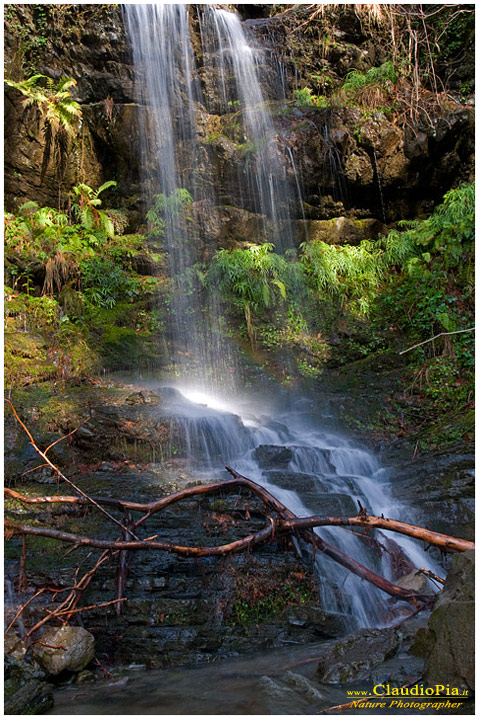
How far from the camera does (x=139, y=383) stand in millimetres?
9172

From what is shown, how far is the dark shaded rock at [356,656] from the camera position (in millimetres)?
2984

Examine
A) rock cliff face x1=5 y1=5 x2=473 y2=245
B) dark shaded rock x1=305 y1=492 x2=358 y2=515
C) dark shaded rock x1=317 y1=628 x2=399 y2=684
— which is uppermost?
rock cliff face x1=5 y1=5 x2=473 y2=245

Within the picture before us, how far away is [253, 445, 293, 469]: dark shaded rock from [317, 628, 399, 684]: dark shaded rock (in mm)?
3221

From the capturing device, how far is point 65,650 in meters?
3.16

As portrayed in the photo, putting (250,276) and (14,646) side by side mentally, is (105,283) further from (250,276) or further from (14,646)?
(14,646)

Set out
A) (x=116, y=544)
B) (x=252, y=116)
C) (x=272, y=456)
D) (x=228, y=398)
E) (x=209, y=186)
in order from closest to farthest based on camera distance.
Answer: (x=116, y=544)
(x=272, y=456)
(x=228, y=398)
(x=209, y=186)
(x=252, y=116)

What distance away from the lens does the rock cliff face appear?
12.0 metres

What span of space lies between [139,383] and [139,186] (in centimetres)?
641

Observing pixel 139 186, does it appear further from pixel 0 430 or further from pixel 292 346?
pixel 0 430

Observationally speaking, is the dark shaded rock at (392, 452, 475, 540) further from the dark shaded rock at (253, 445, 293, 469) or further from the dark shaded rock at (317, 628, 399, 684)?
the dark shaded rock at (317, 628, 399, 684)

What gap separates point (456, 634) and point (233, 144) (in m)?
12.5

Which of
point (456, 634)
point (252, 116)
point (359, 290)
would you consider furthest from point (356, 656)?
point (252, 116)

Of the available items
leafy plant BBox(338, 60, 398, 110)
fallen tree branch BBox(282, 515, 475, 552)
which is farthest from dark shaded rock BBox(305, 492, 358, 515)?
leafy plant BBox(338, 60, 398, 110)

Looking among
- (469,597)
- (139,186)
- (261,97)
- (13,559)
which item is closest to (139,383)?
(13,559)
